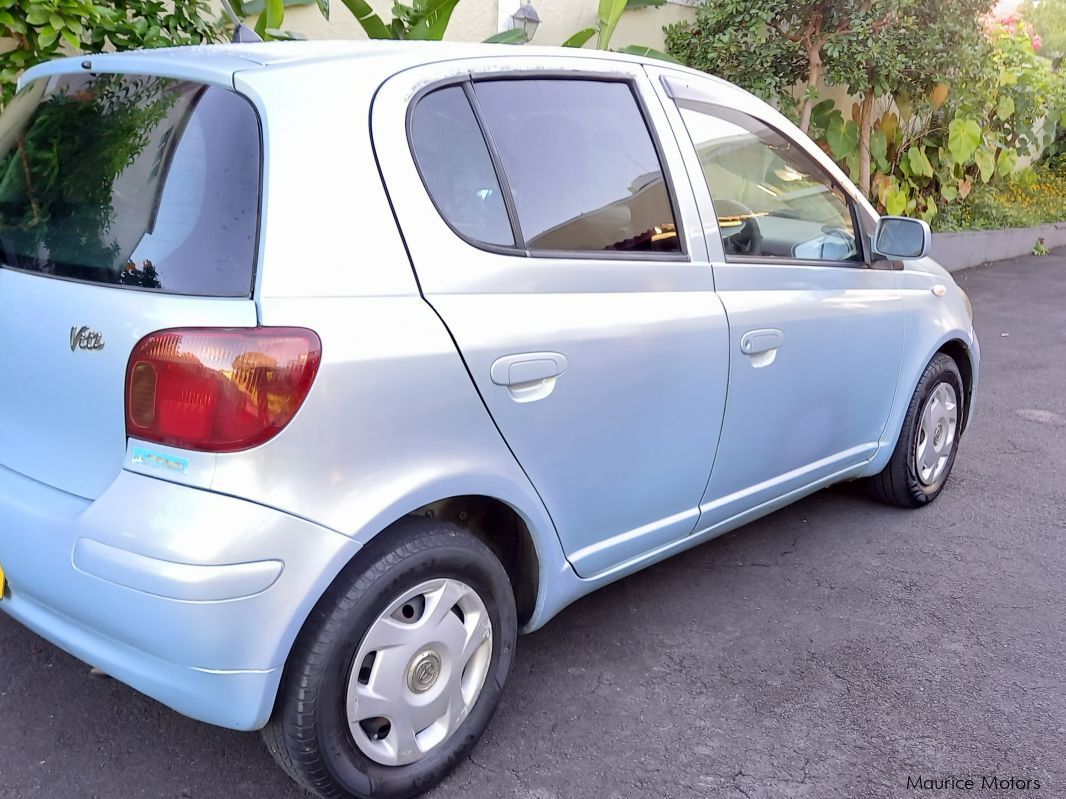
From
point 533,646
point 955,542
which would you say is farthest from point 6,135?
point 955,542

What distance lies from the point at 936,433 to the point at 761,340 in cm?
161

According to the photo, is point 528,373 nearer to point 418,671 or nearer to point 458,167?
point 458,167

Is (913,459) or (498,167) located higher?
(498,167)

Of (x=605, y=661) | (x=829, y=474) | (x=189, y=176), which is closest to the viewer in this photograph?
(x=189, y=176)

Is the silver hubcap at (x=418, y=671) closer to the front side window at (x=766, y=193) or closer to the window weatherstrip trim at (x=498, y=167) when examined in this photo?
the window weatherstrip trim at (x=498, y=167)

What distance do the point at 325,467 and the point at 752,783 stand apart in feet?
4.43

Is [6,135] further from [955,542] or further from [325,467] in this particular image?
[955,542]

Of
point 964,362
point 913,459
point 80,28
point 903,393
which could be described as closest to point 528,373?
point 903,393

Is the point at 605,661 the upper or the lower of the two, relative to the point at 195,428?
lower

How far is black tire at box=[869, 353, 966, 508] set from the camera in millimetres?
3846

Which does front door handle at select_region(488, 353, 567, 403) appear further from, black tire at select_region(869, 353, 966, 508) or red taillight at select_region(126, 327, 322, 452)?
black tire at select_region(869, 353, 966, 508)

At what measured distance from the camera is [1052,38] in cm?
1286

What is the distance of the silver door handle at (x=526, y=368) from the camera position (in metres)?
2.17

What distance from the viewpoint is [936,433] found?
4.07 m
